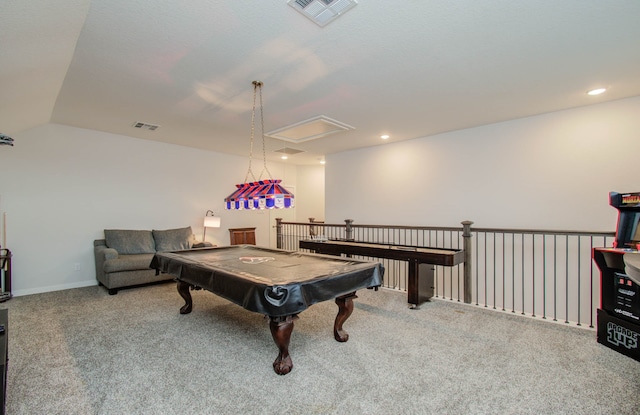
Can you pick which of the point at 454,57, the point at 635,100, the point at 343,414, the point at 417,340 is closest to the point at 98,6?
the point at 454,57

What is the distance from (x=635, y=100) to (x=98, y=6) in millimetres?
5397

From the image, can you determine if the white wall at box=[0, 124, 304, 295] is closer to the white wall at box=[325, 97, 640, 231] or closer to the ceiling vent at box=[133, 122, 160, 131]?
the ceiling vent at box=[133, 122, 160, 131]

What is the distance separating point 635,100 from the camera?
3.50 m

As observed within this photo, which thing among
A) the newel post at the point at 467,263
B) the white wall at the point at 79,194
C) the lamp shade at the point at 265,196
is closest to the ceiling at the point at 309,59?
the white wall at the point at 79,194

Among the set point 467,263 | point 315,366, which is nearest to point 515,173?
point 467,263

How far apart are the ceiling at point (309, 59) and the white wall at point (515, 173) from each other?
0.99 feet

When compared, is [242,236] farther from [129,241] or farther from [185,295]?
[185,295]

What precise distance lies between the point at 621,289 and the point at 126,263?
18.9ft

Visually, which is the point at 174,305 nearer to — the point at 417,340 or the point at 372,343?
the point at 372,343

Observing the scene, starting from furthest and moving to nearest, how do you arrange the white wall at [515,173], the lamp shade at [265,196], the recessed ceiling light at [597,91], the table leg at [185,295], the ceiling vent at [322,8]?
the white wall at [515,173], the table leg at [185,295], the recessed ceiling light at [597,91], the lamp shade at [265,196], the ceiling vent at [322,8]

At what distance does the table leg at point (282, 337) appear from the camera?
7.35 feet

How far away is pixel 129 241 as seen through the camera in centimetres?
502

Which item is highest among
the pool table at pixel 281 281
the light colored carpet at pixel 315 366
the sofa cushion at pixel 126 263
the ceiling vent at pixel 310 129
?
the ceiling vent at pixel 310 129

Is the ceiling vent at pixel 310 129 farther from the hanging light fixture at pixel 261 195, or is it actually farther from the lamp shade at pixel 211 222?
the lamp shade at pixel 211 222
